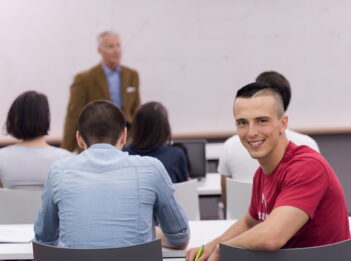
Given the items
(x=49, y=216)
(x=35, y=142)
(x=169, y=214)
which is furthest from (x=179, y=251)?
(x=35, y=142)

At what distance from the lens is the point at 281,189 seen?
2174 millimetres

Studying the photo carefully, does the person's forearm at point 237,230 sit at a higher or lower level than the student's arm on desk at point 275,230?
lower

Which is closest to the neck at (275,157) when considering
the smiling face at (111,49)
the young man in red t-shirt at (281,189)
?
the young man in red t-shirt at (281,189)

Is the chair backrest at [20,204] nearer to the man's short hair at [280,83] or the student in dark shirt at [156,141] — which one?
the student in dark shirt at [156,141]

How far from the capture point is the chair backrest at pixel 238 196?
3.41m

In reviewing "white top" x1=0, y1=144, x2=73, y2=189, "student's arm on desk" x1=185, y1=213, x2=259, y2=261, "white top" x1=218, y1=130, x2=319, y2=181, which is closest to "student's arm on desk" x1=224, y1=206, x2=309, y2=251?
"student's arm on desk" x1=185, y1=213, x2=259, y2=261

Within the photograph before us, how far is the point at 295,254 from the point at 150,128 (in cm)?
186

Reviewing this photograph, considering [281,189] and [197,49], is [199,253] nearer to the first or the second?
[281,189]

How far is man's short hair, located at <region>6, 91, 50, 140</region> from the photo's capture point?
367cm

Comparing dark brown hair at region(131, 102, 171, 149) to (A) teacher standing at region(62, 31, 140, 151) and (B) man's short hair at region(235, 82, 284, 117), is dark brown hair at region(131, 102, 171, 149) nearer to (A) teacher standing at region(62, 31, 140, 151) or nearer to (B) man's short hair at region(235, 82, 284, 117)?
(B) man's short hair at region(235, 82, 284, 117)

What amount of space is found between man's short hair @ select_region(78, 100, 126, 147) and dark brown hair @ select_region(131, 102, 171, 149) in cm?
110

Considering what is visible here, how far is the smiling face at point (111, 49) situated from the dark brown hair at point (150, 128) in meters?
2.03

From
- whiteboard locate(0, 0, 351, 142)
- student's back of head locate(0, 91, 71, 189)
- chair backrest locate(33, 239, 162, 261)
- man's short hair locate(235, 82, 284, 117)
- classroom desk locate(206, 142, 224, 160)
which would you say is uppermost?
whiteboard locate(0, 0, 351, 142)

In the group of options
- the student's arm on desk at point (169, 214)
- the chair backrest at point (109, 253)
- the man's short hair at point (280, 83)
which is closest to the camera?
the chair backrest at point (109, 253)
